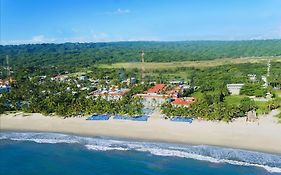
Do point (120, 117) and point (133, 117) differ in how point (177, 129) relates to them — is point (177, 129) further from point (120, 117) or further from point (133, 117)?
point (120, 117)

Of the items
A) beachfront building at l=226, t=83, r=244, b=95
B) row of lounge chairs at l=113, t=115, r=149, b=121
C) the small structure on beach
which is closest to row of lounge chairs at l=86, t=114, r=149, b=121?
row of lounge chairs at l=113, t=115, r=149, b=121

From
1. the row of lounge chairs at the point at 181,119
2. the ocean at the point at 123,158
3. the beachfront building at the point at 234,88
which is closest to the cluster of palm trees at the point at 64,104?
the row of lounge chairs at the point at 181,119

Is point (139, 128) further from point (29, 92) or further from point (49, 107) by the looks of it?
point (29, 92)

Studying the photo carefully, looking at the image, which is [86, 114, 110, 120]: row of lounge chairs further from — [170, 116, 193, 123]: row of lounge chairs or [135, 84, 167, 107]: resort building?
[135, 84, 167, 107]: resort building

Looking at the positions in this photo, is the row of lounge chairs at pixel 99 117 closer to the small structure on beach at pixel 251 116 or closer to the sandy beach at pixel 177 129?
the sandy beach at pixel 177 129

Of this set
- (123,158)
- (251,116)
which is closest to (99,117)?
(123,158)
